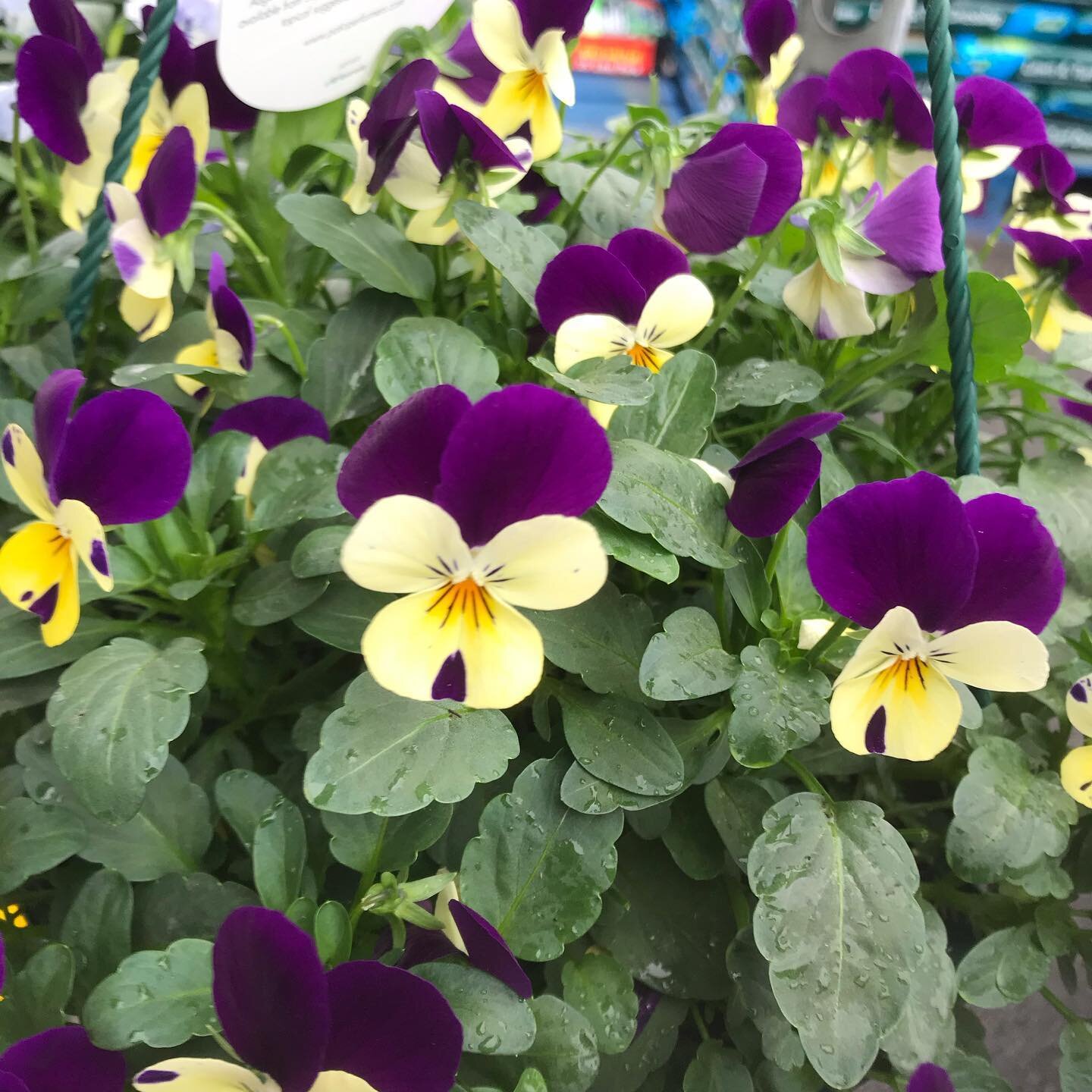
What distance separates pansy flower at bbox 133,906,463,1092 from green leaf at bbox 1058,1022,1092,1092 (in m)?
0.43

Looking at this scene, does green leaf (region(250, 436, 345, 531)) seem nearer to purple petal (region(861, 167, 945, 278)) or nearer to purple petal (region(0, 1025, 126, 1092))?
purple petal (region(0, 1025, 126, 1092))

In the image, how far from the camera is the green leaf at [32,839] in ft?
1.70

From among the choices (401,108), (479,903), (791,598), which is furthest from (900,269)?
(479,903)

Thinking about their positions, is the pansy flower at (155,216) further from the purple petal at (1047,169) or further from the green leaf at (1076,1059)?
the green leaf at (1076,1059)

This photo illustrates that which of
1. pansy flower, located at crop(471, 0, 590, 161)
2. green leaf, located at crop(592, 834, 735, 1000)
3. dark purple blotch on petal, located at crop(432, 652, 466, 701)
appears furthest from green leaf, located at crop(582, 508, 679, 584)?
pansy flower, located at crop(471, 0, 590, 161)

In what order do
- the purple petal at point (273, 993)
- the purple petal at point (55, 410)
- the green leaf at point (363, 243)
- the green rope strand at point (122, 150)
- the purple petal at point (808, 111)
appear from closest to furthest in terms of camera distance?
the purple petal at point (273, 993)
the purple petal at point (55, 410)
the green rope strand at point (122, 150)
the green leaf at point (363, 243)
the purple petal at point (808, 111)

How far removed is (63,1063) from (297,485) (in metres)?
0.33

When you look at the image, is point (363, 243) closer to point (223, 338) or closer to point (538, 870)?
point (223, 338)

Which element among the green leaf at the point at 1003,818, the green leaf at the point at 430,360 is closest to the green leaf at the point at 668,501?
the green leaf at the point at 430,360

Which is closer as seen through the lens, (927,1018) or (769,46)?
(927,1018)

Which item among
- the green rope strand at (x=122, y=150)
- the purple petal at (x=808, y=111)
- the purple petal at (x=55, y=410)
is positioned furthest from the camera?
the purple petal at (x=808, y=111)

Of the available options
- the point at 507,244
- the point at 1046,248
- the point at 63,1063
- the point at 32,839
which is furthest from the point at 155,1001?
the point at 1046,248

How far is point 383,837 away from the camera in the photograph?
0.52 metres

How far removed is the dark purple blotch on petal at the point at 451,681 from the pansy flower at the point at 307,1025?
12cm
